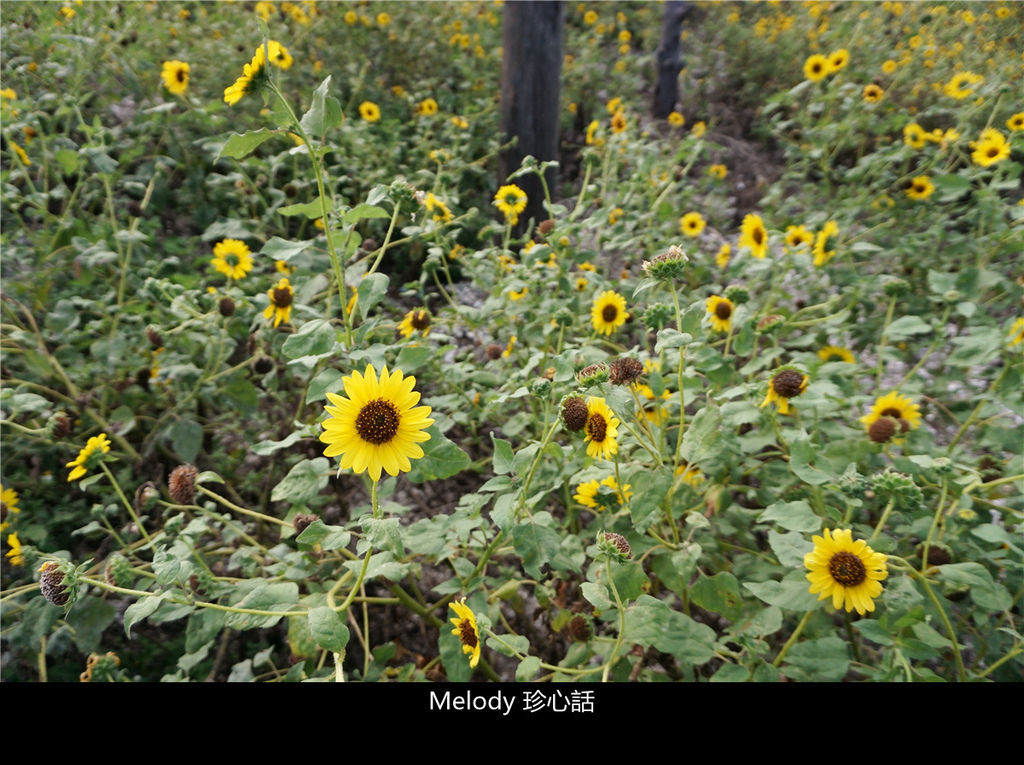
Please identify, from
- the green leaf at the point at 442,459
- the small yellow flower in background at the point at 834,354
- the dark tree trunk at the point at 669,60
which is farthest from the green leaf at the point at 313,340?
the dark tree trunk at the point at 669,60

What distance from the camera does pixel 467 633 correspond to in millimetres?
952

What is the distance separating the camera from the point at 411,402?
84 cm

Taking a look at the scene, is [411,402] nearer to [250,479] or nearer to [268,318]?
[268,318]

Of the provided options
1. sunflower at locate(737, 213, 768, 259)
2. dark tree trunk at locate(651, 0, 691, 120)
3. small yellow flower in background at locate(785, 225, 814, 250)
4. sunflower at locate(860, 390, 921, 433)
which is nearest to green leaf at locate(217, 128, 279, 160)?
sunflower at locate(860, 390, 921, 433)

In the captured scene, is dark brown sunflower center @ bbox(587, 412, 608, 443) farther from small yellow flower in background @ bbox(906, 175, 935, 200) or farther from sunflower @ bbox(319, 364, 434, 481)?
small yellow flower in background @ bbox(906, 175, 935, 200)

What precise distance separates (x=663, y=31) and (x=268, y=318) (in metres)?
4.14

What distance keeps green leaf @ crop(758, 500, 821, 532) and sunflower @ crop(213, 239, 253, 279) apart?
5.43ft

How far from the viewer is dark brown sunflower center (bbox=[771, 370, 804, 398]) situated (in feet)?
3.56

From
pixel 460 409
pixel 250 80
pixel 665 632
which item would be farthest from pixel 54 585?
pixel 460 409

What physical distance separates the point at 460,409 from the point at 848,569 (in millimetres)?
1144

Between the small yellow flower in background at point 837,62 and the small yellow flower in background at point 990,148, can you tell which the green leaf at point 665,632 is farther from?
the small yellow flower in background at point 837,62

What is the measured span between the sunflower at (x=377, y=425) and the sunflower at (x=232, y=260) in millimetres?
1191
